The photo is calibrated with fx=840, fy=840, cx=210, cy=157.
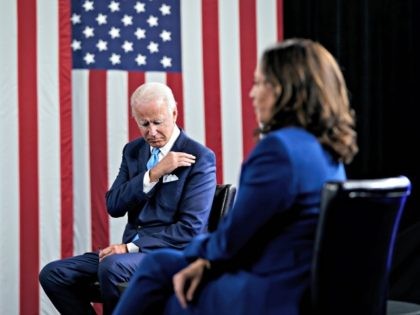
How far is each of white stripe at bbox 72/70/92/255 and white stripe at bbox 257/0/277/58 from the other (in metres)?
1.06

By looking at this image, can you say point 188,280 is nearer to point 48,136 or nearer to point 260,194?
point 260,194

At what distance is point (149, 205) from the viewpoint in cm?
331

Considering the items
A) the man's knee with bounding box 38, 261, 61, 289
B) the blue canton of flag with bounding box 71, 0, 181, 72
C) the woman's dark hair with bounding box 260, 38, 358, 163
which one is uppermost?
the blue canton of flag with bounding box 71, 0, 181, 72

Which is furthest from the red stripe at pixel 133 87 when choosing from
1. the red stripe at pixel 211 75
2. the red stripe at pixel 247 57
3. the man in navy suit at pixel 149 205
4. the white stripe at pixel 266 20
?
the man in navy suit at pixel 149 205

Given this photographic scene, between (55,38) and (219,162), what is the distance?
1.18 meters

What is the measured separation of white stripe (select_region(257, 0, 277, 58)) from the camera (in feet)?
16.4

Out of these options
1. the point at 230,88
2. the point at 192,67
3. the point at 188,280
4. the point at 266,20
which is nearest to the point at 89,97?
the point at 192,67

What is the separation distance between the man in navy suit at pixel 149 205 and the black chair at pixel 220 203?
7cm

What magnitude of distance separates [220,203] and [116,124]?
1611 mm

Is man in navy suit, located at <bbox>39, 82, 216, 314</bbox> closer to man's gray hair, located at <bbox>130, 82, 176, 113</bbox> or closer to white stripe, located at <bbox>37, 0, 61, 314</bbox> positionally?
man's gray hair, located at <bbox>130, 82, 176, 113</bbox>

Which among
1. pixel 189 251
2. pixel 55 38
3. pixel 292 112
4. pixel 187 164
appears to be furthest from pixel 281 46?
pixel 55 38

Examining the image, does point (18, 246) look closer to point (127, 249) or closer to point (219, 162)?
point (219, 162)

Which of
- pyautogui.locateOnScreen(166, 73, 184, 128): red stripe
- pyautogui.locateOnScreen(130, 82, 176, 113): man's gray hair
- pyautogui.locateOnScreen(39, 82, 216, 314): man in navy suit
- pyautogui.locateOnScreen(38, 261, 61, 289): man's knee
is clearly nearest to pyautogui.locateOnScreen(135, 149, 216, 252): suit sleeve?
pyautogui.locateOnScreen(39, 82, 216, 314): man in navy suit

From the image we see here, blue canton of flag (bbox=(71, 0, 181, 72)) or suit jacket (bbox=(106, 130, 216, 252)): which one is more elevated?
blue canton of flag (bbox=(71, 0, 181, 72))
